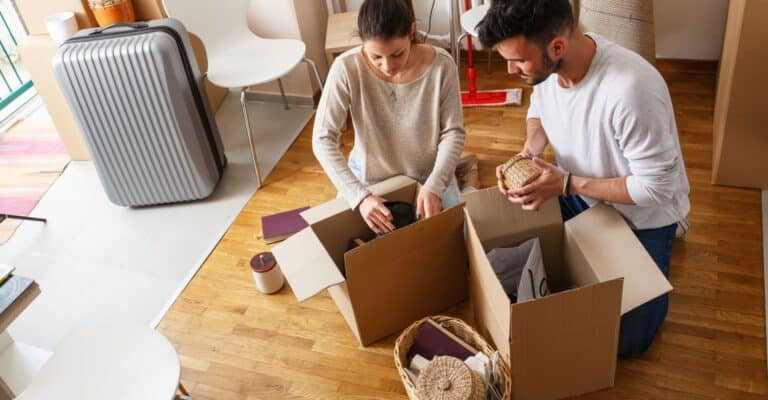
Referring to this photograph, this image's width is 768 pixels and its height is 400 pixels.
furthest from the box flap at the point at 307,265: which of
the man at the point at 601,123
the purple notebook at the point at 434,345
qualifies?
the man at the point at 601,123

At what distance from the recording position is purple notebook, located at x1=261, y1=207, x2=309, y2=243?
247 cm

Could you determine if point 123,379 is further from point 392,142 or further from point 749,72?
point 749,72

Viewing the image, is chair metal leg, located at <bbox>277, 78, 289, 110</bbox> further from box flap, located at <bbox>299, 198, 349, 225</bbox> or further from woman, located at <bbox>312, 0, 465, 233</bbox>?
box flap, located at <bbox>299, 198, 349, 225</bbox>

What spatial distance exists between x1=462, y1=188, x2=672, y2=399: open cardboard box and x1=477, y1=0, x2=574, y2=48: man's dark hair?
50 cm

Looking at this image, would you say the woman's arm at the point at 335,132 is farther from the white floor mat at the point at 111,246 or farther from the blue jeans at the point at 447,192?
the white floor mat at the point at 111,246

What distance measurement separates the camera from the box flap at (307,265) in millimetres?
1733

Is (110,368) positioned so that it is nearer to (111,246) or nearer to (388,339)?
(388,339)

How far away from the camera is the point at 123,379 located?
1.59m

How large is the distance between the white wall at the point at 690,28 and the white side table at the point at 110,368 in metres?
2.52

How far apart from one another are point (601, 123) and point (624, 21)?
124 cm

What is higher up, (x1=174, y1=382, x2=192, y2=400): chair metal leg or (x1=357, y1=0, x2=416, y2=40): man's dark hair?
(x1=357, y1=0, x2=416, y2=40): man's dark hair

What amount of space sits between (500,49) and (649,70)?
0.35 m

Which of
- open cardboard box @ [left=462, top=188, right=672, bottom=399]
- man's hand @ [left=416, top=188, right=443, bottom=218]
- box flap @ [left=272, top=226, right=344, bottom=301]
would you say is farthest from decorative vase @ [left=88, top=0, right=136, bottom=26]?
open cardboard box @ [left=462, top=188, right=672, bottom=399]

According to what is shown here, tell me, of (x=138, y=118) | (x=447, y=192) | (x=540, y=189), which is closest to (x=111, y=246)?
(x=138, y=118)
